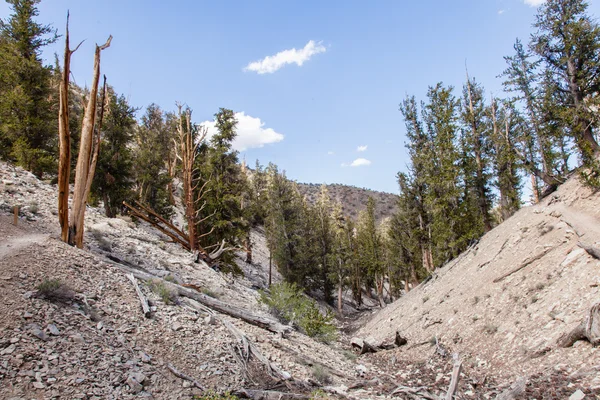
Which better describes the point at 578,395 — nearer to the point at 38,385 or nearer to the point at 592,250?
the point at 592,250

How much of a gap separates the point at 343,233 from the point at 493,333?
3056 centimetres

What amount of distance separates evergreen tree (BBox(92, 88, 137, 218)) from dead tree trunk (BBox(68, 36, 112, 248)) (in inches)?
477

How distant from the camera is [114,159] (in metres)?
20.6

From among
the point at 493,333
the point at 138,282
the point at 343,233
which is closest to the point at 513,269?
the point at 493,333

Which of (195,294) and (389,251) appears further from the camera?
(389,251)

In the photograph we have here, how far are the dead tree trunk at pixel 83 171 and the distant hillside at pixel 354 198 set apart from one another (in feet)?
271

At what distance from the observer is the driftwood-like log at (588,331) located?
259 inches

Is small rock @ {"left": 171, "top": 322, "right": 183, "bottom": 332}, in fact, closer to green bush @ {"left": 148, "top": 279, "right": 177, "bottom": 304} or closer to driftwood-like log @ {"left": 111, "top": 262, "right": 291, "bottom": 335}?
green bush @ {"left": 148, "top": 279, "right": 177, "bottom": 304}

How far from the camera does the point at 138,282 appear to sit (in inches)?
328

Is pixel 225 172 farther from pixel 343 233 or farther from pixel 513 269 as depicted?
pixel 343 233

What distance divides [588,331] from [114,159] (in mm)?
23516

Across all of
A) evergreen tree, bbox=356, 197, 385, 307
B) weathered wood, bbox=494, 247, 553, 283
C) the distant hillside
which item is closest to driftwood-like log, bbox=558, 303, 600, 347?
weathered wood, bbox=494, 247, 553, 283

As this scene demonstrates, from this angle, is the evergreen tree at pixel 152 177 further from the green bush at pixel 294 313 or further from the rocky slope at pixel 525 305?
the rocky slope at pixel 525 305

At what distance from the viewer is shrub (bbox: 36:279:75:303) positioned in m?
5.95
